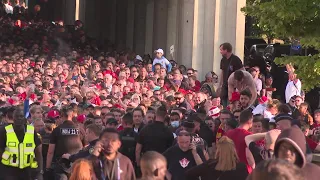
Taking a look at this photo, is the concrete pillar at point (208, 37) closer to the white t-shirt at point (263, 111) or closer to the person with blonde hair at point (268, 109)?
the person with blonde hair at point (268, 109)

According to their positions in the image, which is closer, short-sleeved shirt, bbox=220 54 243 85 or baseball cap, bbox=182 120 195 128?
baseball cap, bbox=182 120 195 128

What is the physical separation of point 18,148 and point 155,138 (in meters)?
2.01

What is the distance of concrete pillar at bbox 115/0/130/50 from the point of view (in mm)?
53466

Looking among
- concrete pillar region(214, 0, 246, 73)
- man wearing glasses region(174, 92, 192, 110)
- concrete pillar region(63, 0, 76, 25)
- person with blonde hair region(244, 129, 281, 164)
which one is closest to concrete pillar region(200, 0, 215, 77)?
concrete pillar region(214, 0, 246, 73)

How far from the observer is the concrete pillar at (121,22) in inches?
2105

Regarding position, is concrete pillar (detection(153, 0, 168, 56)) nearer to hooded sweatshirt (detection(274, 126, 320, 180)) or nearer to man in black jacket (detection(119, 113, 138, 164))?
man in black jacket (detection(119, 113, 138, 164))

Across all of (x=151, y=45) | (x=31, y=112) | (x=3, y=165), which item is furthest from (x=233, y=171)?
(x=151, y=45)

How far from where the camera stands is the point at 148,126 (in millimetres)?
14930

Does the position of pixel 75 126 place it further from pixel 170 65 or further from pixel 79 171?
pixel 170 65

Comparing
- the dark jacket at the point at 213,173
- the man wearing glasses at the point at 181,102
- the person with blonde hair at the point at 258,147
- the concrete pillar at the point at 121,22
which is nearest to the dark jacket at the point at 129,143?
the dark jacket at the point at 213,173

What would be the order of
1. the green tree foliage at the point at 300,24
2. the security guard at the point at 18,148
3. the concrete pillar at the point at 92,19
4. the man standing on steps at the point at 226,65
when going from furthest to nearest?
the concrete pillar at the point at 92,19
the man standing on steps at the point at 226,65
the green tree foliage at the point at 300,24
the security guard at the point at 18,148

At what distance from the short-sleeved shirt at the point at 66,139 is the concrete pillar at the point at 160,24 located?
25912mm

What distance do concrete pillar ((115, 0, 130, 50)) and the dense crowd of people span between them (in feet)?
76.0

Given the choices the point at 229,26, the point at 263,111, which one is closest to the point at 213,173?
the point at 263,111
